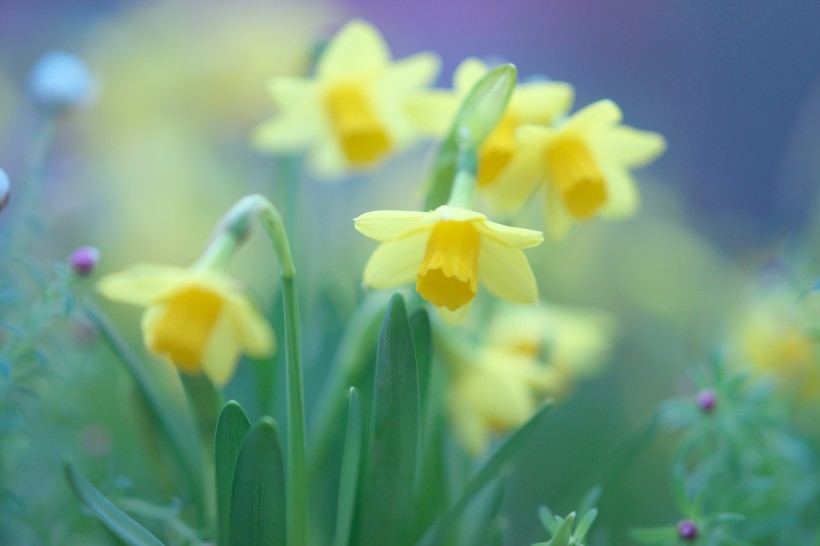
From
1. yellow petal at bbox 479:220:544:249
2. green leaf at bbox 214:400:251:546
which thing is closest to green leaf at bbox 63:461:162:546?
green leaf at bbox 214:400:251:546

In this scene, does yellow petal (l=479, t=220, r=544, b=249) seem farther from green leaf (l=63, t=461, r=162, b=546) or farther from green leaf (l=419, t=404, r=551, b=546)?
green leaf (l=63, t=461, r=162, b=546)

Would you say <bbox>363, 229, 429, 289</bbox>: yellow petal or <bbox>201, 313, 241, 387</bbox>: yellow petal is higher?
<bbox>363, 229, 429, 289</bbox>: yellow petal

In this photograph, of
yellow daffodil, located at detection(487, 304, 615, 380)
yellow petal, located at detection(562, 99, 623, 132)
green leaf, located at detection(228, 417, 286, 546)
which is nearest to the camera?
green leaf, located at detection(228, 417, 286, 546)

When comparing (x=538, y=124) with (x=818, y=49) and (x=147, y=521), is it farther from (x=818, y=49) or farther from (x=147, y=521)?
(x=818, y=49)

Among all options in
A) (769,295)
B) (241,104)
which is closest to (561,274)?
(769,295)

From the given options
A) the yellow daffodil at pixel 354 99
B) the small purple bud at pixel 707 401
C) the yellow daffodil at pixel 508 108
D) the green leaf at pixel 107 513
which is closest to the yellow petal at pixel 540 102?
the yellow daffodil at pixel 508 108
